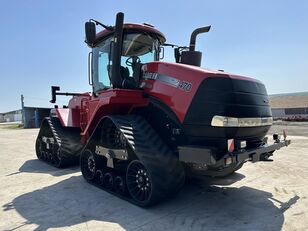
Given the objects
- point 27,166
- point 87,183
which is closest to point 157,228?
point 87,183

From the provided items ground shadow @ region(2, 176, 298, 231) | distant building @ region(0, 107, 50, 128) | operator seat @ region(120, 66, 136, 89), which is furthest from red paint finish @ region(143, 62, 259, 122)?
distant building @ region(0, 107, 50, 128)

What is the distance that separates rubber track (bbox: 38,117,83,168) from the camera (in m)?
7.72

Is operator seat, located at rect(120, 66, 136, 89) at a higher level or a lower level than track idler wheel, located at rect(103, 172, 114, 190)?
higher

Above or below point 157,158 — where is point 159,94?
above

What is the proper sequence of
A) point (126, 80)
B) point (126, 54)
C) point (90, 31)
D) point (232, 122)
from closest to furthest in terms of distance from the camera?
point (232, 122) < point (90, 31) < point (126, 80) < point (126, 54)

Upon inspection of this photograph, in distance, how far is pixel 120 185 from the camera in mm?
5250

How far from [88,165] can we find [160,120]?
2.26 m

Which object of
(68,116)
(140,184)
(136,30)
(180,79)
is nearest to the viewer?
(180,79)

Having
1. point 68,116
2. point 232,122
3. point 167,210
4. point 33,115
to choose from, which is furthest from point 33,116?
point 232,122

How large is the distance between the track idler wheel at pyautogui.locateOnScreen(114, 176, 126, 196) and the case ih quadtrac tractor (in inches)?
0.7

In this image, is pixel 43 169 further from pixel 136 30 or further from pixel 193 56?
pixel 193 56

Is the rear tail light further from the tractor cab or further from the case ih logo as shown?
the tractor cab

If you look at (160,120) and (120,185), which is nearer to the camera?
(160,120)

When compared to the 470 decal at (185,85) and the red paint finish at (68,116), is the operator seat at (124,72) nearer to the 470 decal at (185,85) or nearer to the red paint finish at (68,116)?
the 470 decal at (185,85)
